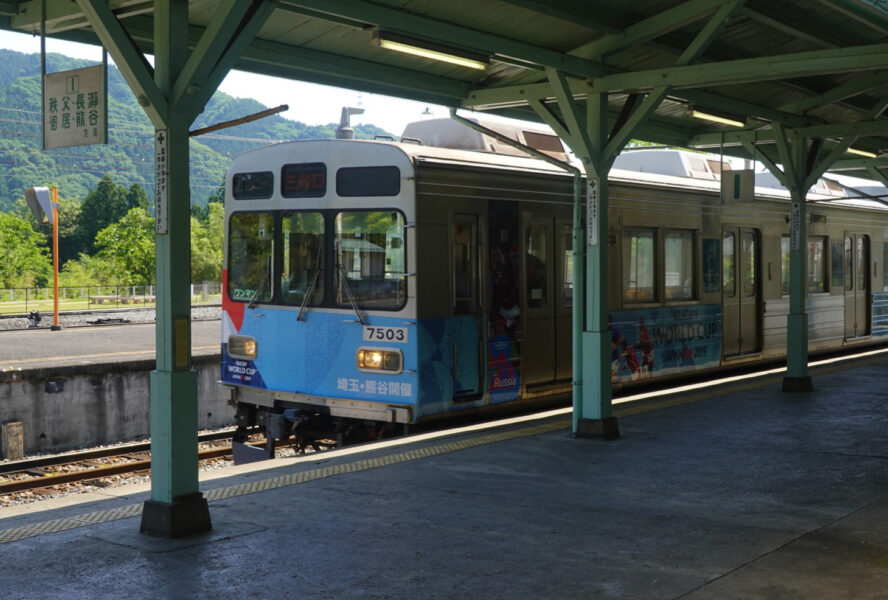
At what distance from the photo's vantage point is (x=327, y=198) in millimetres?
8875

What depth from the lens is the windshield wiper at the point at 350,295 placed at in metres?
8.65

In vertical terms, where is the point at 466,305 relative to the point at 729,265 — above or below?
below

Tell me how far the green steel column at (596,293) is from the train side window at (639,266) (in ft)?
8.06

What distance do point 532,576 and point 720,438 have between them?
4.59m

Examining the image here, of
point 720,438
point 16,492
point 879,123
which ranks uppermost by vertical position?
point 879,123

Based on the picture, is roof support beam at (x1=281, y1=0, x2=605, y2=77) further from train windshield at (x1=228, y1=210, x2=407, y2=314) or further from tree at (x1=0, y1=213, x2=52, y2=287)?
tree at (x1=0, y1=213, x2=52, y2=287)

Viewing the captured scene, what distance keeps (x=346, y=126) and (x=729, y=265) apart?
6.18m

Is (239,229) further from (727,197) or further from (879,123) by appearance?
(879,123)

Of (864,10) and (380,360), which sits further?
(380,360)

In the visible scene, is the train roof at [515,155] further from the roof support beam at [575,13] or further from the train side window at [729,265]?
the roof support beam at [575,13]

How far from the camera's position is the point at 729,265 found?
44.7 ft

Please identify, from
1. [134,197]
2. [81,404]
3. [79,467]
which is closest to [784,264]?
[79,467]

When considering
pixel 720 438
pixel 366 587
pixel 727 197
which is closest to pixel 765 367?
pixel 727 197

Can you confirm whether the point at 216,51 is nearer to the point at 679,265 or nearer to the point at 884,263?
the point at 679,265
